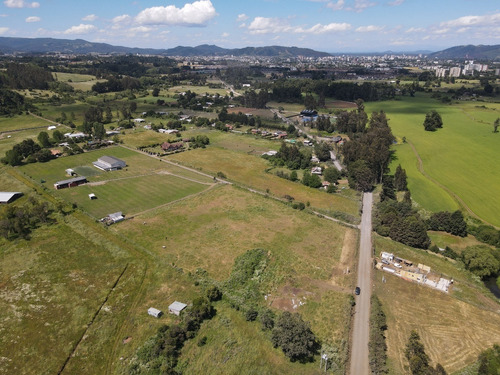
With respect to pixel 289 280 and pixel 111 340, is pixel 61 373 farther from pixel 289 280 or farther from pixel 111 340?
pixel 289 280

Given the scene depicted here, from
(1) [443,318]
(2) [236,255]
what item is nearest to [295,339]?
(2) [236,255]

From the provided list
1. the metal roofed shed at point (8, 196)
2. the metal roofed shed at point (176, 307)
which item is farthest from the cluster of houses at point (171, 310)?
the metal roofed shed at point (8, 196)

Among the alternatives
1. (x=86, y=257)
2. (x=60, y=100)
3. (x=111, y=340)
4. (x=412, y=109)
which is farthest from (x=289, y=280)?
(x=60, y=100)

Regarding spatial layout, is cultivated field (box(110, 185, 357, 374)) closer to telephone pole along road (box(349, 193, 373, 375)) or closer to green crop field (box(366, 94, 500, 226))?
telephone pole along road (box(349, 193, 373, 375))

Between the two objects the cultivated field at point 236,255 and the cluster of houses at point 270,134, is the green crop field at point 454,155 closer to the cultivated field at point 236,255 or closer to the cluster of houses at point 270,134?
the cultivated field at point 236,255

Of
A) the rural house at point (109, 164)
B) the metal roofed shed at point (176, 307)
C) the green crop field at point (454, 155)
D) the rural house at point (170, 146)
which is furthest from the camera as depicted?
the rural house at point (170, 146)

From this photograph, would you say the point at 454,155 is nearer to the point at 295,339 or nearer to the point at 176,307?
the point at 295,339
